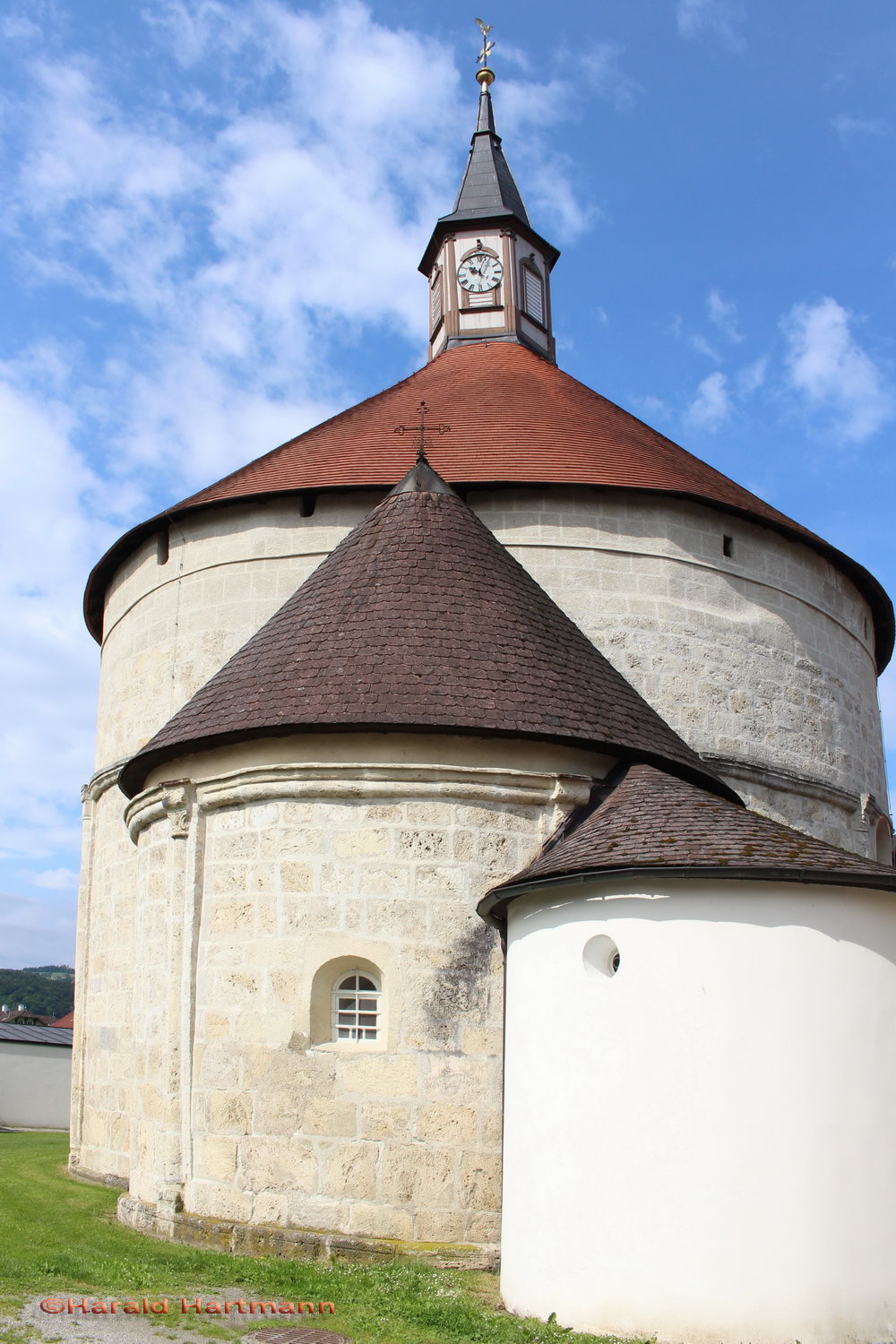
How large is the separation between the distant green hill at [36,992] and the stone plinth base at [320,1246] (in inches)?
3238

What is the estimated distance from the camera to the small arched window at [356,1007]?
9031 millimetres

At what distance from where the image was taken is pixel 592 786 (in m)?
9.58

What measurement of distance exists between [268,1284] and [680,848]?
3.72 m

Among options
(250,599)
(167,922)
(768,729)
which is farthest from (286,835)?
(768,729)

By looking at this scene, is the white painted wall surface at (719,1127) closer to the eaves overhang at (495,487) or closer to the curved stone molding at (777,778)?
the curved stone molding at (777,778)

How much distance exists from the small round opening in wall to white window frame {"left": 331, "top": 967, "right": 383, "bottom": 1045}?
186cm

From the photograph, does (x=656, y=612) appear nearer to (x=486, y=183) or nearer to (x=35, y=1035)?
(x=486, y=183)

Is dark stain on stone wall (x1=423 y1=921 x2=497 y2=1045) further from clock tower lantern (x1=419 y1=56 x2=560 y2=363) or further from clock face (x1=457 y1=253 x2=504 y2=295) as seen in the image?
clock face (x1=457 y1=253 x2=504 y2=295)

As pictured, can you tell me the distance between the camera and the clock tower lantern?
21609 mm

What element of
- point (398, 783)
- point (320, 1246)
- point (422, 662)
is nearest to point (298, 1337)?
point (320, 1246)

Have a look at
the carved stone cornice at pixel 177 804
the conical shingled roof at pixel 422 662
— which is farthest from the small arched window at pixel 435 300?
the carved stone cornice at pixel 177 804

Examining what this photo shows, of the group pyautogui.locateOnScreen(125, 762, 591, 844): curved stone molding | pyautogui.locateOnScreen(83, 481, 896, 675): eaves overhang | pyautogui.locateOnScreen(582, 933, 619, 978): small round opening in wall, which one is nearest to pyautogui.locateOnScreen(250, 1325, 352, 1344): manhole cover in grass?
pyautogui.locateOnScreen(582, 933, 619, 978): small round opening in wall

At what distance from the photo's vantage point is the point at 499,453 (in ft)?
48.4

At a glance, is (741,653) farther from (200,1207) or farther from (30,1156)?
(30,1156)
